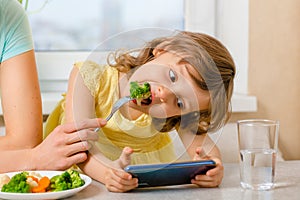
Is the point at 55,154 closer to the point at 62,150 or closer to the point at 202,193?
the point at 62,150

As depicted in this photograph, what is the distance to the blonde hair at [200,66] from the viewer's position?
3.30ft

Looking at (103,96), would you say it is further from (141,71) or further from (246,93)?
(246,93)

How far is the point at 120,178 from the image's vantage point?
1.03m

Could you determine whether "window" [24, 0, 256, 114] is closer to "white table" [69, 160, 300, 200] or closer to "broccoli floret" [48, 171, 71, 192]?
"white table" [69, 160, 300, 200]

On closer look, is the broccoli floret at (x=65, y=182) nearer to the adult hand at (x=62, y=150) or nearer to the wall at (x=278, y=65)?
the adult hand at (x=62, y=150)

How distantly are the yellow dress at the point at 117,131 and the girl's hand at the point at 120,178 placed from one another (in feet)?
0.04

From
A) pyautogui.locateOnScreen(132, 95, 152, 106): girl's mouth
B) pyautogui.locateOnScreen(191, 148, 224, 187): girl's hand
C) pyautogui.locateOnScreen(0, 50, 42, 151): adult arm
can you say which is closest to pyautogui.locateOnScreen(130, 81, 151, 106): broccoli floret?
pyautogui.locateOnScreen(132, 95, 152, 106): girl's mouth

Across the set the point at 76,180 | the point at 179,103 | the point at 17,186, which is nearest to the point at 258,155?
the point at 179,103

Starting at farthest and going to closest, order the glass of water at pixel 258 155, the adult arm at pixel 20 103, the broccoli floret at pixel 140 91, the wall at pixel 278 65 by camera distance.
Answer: the wall at pixel 278 65 < the adult arm at pixel 20 103 < the glass of water at pixel 258 155 < the broccoli floret at pixel 140 91

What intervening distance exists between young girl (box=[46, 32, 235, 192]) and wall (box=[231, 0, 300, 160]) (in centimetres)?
75

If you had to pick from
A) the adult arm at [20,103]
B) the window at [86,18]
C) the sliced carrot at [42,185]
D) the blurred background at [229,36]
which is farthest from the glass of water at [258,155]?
the window at [86,18]

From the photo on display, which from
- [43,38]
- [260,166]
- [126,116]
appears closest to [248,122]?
[260,166]

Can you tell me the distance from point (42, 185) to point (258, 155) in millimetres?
402

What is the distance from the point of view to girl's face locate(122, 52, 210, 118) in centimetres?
98
